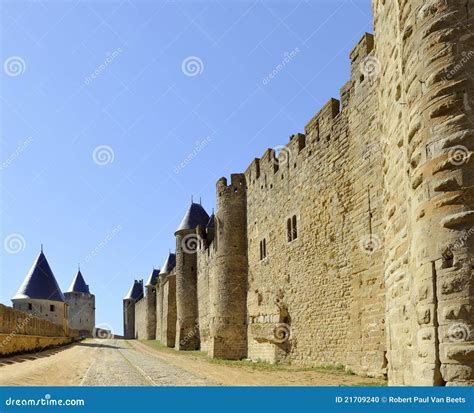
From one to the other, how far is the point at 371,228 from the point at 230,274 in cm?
1028

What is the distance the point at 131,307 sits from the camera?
71.9 m

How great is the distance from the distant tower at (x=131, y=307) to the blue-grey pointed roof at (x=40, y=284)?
86.0ft

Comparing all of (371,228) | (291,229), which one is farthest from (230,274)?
(371,228)

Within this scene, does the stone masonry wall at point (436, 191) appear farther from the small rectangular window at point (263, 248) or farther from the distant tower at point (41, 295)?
the distant tower at point (41, 295)

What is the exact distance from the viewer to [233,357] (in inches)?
789

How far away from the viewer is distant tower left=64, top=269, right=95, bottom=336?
6662cm

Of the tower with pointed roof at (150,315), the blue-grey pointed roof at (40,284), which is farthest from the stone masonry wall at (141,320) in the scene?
the blue-grey pointed roof at (40,284)

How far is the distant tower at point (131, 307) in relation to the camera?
71.1 meters

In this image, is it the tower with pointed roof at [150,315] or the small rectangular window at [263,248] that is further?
the tower with pointed roof at [150,315]

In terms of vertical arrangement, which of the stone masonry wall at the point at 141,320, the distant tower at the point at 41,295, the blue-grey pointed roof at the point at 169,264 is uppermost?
the blue-grey pointed roof at the point at 169,264

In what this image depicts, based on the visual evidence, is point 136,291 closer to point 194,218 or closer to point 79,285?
point 79,285

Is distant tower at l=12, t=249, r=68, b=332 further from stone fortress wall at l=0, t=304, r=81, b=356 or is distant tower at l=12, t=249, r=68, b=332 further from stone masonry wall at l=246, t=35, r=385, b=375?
stone masonry wall at l=246, t=35, r=385, b=375

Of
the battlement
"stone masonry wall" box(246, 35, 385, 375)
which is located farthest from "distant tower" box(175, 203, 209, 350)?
"stone masonry wall" box(246, 35, 385, 375)

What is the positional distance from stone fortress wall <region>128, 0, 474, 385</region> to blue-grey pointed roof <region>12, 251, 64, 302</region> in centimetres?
1856
